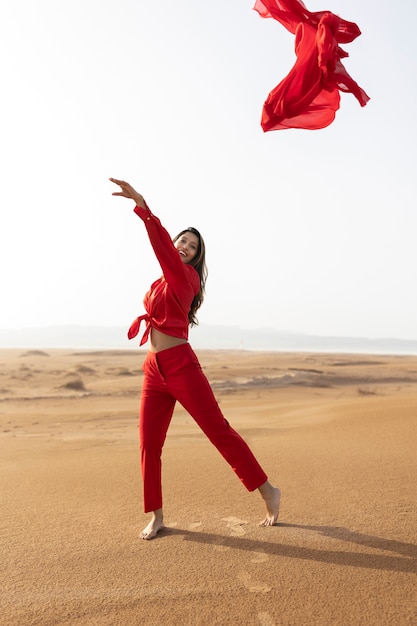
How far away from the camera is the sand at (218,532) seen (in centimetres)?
245

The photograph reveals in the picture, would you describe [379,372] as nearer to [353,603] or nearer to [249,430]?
[249,430]

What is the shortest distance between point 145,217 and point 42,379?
15153 millimetres

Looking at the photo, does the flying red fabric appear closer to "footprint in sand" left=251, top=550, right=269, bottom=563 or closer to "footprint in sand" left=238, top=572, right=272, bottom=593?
"footprint in sand" left=251, top=550, right=269, bottom=563

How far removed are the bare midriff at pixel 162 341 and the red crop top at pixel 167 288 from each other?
0.03 metres

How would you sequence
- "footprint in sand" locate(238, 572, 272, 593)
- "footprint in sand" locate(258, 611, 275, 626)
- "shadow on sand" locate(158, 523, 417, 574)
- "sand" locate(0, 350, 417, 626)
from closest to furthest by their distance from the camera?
"footprint in sand" locate(258, 611, 275, 626) → "sand" locate(0, 350, 417, 626) → "footprint in sand" locate(238, 572, 272, 593) → "shadow on sand" locate(158, 523, 417, 574)

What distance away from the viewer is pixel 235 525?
346cm

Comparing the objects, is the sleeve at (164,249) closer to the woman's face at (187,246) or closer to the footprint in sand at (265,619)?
the woman's face at (187,246)

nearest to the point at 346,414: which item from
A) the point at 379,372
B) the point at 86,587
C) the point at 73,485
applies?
the point at 73,485

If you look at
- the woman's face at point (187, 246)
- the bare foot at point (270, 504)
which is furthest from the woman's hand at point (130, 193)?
the bare foot at point (270, 504)

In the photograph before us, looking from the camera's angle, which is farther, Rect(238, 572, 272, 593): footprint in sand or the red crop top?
the red crop top

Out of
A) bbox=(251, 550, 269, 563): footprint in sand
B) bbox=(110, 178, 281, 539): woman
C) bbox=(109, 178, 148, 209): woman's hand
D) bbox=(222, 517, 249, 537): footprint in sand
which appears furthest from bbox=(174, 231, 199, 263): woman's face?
bbox=(251, 550, 269, 563): footprint in sand

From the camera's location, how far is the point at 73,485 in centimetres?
441

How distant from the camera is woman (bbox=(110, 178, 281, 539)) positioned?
340 centimetres

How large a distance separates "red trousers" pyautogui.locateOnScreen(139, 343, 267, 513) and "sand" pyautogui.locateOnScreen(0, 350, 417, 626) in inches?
11.3
